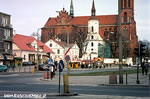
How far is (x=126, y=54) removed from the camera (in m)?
118

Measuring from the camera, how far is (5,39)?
73.8m

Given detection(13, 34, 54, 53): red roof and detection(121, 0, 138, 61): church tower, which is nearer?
detection(13, 34, 54, 53): red roof

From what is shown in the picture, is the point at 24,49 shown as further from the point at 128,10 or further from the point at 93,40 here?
the point at 128,10

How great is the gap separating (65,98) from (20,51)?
71749 millimetres

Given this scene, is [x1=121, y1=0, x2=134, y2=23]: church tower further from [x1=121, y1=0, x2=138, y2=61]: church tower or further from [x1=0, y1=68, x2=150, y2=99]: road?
[x1=0, y1=68, x2=150, y2=99]: road

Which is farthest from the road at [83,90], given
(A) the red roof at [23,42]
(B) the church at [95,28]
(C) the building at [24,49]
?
(B) the church at [95,28]

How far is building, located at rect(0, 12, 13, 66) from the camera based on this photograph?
234ft

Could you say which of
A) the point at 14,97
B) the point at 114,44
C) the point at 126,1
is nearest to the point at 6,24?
the point at 114,44

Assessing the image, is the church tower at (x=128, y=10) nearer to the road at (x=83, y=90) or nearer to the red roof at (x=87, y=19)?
the red roof at (x=87, y=19)

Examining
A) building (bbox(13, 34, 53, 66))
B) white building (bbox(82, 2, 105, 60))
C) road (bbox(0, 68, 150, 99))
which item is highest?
white building (bbox(82, 2, 105, 60))

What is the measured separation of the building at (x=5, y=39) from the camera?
7125cm

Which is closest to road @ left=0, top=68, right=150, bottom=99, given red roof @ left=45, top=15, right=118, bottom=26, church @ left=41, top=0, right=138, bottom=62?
church @ left=41, top=0, right=138, bottom=62

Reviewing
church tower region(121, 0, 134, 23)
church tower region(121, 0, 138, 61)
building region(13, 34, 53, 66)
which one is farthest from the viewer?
church tower region(121, 0, 134, 23)

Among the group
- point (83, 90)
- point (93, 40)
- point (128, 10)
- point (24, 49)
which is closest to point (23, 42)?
point (24, 49)
